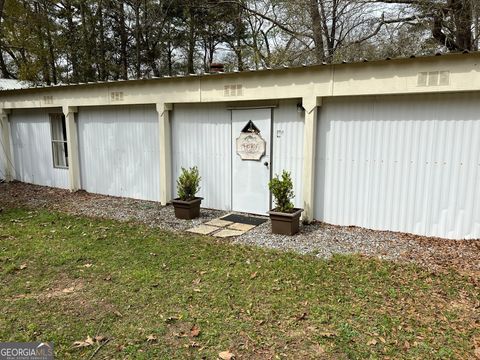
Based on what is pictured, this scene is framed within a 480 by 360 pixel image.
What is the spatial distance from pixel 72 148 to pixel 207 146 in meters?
4.14

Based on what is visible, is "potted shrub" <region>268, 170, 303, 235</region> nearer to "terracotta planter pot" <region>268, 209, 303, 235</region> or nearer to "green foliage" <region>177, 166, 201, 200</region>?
"terracotta planter pot" <region>268, 209, 303, 235</region>

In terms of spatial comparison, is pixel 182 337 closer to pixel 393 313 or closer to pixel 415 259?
pixel 393 313

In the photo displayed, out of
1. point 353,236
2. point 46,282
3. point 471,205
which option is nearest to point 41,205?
point 46,282

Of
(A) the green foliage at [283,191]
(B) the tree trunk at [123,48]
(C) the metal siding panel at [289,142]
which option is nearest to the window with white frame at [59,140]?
(C) the metal siding panel at [289,142]

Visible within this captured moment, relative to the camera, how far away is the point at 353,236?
18.0 feet

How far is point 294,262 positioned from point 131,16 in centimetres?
1635

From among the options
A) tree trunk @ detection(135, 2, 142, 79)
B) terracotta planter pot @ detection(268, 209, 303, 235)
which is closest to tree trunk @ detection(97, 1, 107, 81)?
tree trunk @ detection(135, 2, 142, 79)

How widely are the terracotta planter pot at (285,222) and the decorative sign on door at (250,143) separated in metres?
1.45

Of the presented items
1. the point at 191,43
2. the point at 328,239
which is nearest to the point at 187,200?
the point at 328,239

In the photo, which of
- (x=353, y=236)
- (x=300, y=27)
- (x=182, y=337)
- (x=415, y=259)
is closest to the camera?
(x=182, y=337)

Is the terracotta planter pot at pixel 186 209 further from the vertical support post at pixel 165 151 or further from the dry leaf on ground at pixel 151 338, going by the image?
the dry leaf on ground at pixel 151 338

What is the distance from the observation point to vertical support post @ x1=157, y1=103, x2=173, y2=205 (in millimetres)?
7488

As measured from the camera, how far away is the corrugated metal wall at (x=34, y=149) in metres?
9.96

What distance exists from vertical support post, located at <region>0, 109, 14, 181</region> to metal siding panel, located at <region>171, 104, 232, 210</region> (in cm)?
651
